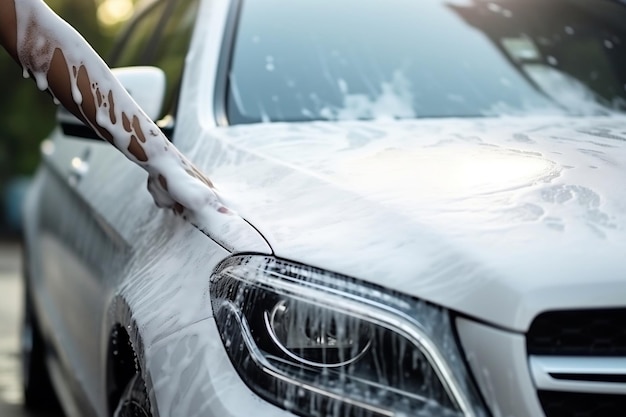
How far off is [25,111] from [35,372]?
445 inches

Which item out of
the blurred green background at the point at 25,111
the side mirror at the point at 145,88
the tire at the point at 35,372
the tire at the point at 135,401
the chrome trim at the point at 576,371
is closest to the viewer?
the chrome trim at the point at 576,371

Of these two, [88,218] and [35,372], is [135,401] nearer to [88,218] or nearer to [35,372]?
[88,218]

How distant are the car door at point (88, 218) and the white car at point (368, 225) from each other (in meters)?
0.02

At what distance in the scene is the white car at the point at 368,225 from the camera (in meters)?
1.87

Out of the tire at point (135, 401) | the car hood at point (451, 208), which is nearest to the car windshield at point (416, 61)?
the car hood at point (451, 208)

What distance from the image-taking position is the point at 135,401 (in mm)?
2393

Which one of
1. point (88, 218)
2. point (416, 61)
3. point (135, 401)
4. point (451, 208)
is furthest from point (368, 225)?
point (88, 218)

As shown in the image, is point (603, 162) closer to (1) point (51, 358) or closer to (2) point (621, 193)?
(2) point (621, 193)

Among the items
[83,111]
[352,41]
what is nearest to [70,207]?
[352,41]

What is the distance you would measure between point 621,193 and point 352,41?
1292 millimetres

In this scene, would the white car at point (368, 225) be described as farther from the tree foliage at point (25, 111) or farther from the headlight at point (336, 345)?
the tree foliage at point (25, 111)

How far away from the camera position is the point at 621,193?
2143mm

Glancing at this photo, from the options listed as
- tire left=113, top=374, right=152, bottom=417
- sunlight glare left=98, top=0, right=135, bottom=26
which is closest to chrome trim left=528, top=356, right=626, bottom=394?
tire left=113, top=374, right=152, bottom=417

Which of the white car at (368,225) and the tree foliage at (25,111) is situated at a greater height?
the white car at (368,225)
